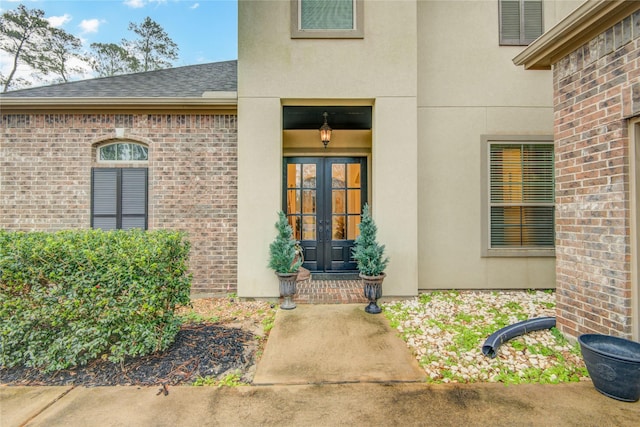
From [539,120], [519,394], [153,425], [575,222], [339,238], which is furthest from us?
[339,238]

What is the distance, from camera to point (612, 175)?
270 centimetres

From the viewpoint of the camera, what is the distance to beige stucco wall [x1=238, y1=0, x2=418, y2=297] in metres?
4.62

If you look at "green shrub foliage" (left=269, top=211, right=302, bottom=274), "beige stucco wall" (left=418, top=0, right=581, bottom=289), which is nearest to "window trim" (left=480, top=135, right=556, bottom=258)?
"beige stucco wall" (left=418, top=0, right=581, bottom=289)

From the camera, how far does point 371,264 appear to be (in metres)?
4.20

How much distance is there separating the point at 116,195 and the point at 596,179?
647cm

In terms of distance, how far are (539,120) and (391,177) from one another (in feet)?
9.58

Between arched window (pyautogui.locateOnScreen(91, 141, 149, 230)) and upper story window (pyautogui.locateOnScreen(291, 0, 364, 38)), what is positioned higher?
upper story window (pyautogui.locateOnScreen(291, 0, 364, 38))

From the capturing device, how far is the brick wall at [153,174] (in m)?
4.87

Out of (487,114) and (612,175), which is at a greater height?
(487,114)

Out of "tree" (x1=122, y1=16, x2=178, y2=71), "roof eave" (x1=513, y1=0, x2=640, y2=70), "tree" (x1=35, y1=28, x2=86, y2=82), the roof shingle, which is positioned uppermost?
"tree" (x1=122, y1=16, x2=178, y2=71)

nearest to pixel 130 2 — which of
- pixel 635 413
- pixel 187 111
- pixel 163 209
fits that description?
pixel 187 111

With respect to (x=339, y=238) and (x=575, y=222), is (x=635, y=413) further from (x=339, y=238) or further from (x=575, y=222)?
(x=339, y=238)

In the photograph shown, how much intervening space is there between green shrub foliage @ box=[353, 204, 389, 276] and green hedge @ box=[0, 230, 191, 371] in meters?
2.62

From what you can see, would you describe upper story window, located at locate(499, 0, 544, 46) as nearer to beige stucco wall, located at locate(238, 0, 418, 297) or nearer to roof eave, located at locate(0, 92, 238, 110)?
beige stucco wall, located at locate(238, 0, 418, 297)
